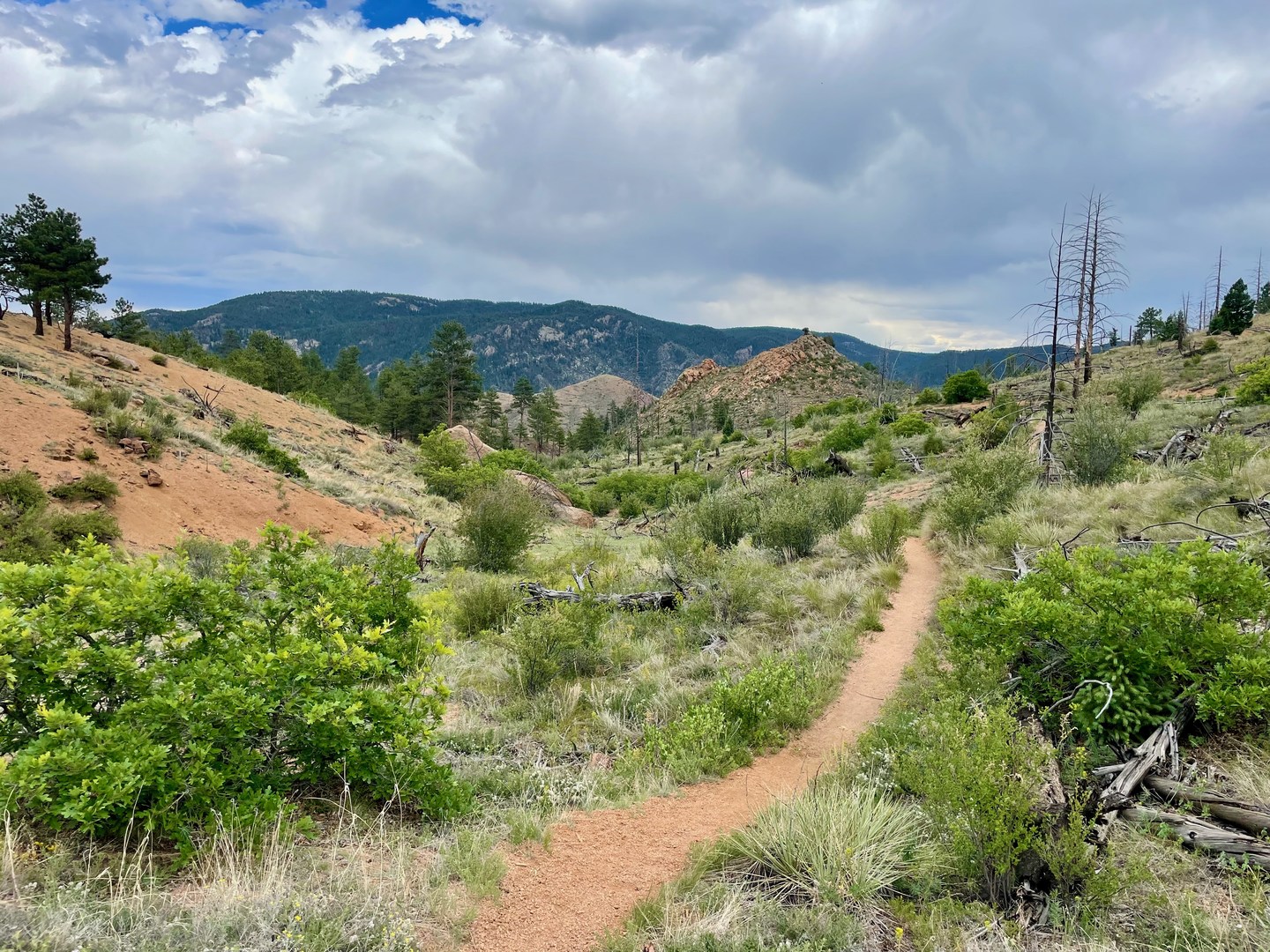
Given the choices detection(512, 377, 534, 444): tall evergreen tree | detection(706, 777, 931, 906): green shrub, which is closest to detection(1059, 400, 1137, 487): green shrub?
detection(706, 777, 931, 906): green shrub

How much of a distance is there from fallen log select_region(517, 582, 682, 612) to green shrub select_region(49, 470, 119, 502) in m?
11.7

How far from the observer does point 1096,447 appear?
485 inches

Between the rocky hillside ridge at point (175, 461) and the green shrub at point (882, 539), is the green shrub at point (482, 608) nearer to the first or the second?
the rocky hillside ridge at point (175, 461)

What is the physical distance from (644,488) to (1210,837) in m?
31.0

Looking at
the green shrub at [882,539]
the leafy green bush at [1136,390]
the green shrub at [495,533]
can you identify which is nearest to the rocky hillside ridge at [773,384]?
the leafy green bush at [1136,390]

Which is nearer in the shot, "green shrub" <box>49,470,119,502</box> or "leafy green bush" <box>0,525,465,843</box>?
"leafy green bush" <box>0,525,465,843</box>

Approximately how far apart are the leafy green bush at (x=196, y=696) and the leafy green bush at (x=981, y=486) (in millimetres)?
10843

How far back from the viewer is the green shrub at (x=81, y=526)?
1143cm

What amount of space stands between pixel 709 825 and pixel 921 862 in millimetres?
1486

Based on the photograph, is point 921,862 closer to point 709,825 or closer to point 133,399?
point 709,825

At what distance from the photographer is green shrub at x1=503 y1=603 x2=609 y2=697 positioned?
6.95 m

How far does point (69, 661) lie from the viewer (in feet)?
9.64

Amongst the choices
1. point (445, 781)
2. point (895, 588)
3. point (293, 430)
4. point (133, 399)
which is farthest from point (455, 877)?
point (293, 430)

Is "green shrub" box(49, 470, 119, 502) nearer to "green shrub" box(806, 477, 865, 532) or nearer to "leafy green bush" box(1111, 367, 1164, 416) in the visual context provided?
"green shrub" box(806, 477, 865, 532)
